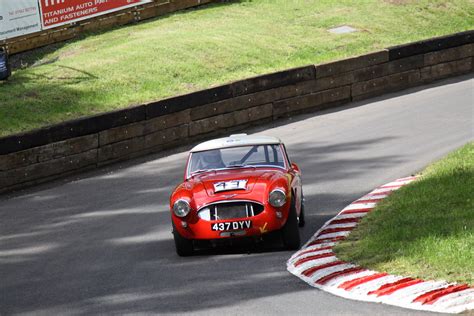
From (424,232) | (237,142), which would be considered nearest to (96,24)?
(237,142)

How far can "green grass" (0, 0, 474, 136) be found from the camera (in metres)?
23.9

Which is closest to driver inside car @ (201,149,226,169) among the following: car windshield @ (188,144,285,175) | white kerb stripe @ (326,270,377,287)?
car windshield @ (188,144,285,175)

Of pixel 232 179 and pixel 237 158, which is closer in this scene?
pixel 232 179

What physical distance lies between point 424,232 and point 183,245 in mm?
3001

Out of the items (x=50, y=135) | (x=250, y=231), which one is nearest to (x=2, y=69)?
(x=50, y=135)

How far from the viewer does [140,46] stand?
28562 millimetres

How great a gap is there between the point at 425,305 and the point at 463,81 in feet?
61.9

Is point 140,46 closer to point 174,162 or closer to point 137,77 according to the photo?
point 137,77

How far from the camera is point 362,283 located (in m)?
11.1

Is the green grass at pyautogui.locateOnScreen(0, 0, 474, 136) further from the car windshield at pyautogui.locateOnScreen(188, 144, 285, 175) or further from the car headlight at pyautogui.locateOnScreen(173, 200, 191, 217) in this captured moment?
the car headlight at pyautogui.locateOnScreen(173, 200, 191, 217)

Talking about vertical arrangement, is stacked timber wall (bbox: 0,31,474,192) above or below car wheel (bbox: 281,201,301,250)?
below

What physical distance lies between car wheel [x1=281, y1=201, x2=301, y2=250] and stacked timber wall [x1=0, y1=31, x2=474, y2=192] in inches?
304

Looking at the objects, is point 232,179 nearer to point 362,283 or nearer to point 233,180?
point 233,180

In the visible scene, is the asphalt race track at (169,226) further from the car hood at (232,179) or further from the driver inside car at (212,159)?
the driver inside car at (212,159)
